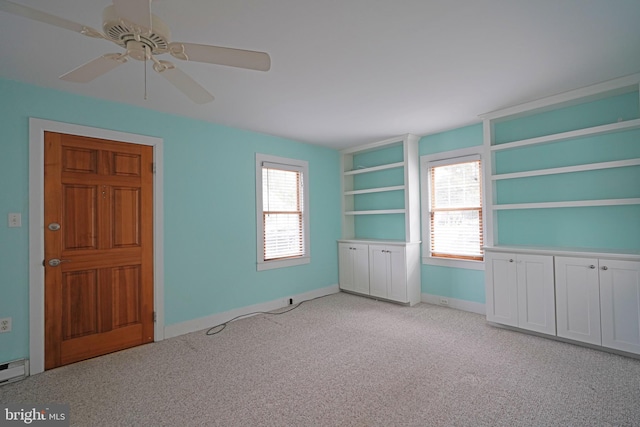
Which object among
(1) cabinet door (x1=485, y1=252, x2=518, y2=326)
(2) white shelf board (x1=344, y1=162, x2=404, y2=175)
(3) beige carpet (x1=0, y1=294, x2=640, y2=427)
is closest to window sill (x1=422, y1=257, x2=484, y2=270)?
(1) cabinet door (x1=485, y1=252, x2=518, y2=326)

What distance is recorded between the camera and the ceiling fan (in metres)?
1.26

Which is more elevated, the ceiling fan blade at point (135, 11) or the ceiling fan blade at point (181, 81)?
the ceiling fan blade at point (135, 11)

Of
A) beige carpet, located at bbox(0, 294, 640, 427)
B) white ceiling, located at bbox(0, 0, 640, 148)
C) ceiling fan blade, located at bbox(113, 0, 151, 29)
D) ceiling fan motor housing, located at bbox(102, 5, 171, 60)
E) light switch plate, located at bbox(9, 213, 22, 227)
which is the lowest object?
beige carpet, located at bbox(0, 294, 640, 427)

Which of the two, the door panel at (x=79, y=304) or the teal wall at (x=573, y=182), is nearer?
the door panel at (x=79, y=304)

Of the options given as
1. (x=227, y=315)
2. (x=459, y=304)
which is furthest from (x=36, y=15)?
(x=459, y=304)

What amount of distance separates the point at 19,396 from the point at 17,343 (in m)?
0.49

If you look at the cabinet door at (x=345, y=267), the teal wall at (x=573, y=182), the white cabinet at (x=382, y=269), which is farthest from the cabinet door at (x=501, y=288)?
the cabinet door at (x=345, y=267)

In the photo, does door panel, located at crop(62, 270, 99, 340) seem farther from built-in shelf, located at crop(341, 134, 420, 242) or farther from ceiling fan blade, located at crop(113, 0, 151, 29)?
built-in shelf, located at crop(341, 134, 420, 242)

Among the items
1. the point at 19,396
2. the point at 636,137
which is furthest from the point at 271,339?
the point at 636,137

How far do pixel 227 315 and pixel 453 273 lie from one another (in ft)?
10.1

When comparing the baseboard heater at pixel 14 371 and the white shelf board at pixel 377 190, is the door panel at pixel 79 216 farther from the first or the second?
the white shelf board at pixel 377 190

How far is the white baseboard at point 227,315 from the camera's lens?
3502 mm

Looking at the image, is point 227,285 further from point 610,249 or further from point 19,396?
point 610,249

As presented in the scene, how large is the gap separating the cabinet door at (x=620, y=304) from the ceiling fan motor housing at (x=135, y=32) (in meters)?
3.79
